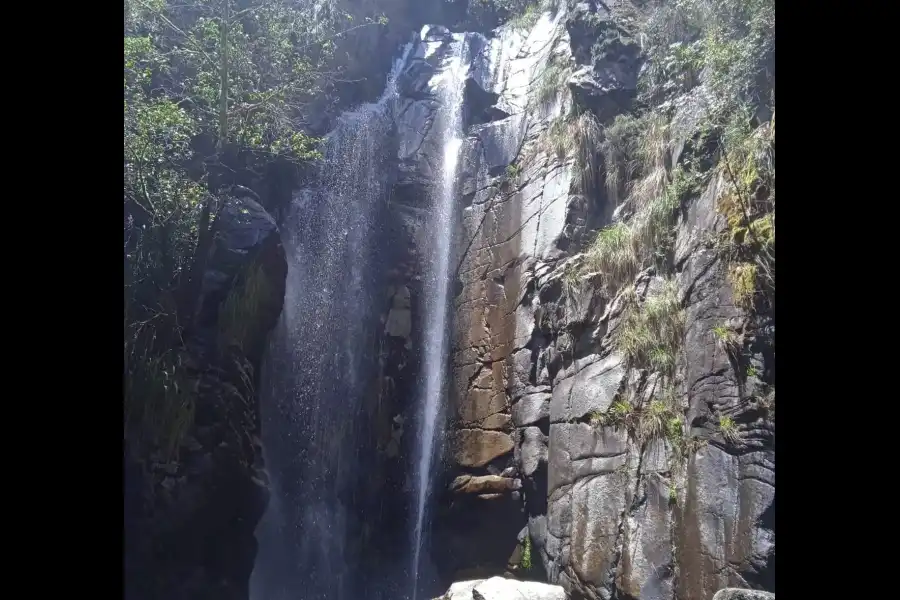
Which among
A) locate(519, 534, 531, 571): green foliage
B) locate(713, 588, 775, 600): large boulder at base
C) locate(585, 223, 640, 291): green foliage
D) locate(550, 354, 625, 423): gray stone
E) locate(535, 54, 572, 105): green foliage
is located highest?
locate(535, 54, 572, 105): green foliage

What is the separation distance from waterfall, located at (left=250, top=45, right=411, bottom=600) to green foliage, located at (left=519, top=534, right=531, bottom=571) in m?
2.32

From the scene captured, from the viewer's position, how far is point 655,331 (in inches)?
263

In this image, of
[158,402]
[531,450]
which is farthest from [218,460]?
[531,450]

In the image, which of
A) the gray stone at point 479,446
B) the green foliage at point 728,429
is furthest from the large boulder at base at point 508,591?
the green foliage at point 728,429

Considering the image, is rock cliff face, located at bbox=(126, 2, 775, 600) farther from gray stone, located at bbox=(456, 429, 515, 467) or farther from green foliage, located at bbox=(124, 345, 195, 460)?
green foliage, located at bbox=(124, 345, 195, 460)

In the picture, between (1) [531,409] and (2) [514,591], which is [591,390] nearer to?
(1) [531,409]

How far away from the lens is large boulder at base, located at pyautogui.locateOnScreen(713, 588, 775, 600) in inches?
191

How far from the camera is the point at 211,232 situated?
7.29 m

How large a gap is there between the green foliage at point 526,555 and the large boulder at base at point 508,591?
115 cm

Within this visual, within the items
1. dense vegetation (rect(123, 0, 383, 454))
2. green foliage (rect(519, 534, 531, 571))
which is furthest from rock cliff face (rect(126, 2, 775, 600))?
dense vegetation (rect(123, 0, 383, 454))

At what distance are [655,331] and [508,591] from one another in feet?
9.34

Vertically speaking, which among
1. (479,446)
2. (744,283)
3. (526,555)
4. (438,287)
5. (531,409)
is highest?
(438,287)
